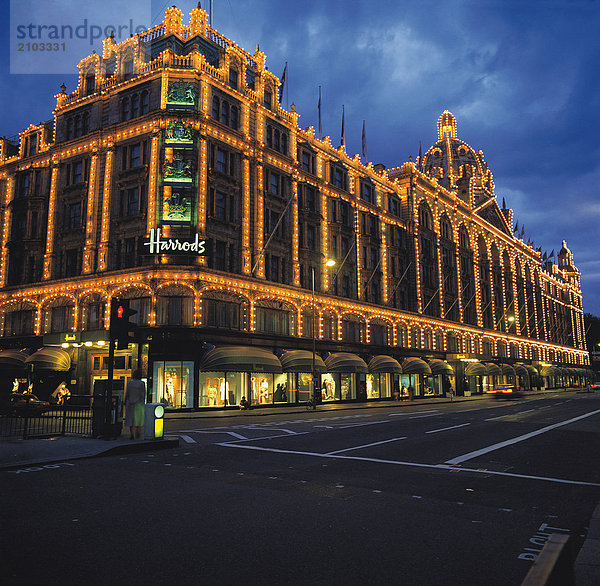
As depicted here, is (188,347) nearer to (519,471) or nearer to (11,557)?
(519,471)

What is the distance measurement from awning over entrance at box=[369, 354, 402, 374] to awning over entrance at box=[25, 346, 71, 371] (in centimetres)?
2591

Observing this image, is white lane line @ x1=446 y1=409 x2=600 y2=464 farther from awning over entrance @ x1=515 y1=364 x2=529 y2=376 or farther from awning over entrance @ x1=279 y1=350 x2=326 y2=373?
awning over entrance @ x1=515 y1=364 x2=529 y2=376

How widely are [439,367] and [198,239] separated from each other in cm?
3535

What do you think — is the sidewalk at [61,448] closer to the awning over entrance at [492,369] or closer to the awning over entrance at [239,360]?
the awning over entrance at [239,360]

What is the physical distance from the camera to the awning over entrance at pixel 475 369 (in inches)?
2500

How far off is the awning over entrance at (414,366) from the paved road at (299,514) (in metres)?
38.2

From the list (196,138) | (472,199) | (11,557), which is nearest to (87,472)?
(11,557)

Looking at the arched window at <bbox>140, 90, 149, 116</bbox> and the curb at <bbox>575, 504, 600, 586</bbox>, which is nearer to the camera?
the curb at <bbox>575, 504, 600, 586</bbox>

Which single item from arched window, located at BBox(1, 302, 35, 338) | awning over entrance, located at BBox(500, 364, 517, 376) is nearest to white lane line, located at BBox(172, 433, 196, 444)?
arched window, located at BBox(1, 302, 35, 338)

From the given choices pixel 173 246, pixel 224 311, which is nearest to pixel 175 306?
pixel 224 311

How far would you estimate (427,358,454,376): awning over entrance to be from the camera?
5706 cm

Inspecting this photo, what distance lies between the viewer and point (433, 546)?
235 inches

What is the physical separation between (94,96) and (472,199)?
56.4m

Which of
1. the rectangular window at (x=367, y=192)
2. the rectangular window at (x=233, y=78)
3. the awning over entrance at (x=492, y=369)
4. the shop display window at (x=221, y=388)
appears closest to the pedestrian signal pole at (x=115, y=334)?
the shop display window at (x=221, y=388)
